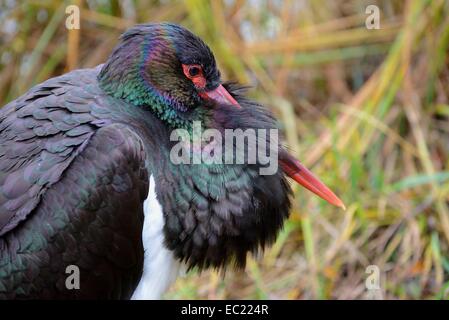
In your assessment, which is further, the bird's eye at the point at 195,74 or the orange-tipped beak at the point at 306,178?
the orange-tipped beak at the point at 306,178

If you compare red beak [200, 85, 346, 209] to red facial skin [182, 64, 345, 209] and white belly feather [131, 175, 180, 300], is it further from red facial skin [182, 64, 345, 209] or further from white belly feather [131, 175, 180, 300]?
white belly feather [131, 175, 180, 300]

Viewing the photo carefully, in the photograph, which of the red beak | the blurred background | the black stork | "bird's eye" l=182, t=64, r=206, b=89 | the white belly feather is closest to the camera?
the black stork

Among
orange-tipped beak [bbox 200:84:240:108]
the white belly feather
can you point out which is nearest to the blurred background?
the white belly feather

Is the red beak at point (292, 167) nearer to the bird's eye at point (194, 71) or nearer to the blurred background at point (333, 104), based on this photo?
the bird's eye at point (194, 71)

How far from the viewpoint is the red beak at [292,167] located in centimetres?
345

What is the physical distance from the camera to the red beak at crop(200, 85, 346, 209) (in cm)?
345

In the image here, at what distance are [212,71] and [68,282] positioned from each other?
40.5 inches

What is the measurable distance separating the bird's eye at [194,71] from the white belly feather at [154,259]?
487 mm

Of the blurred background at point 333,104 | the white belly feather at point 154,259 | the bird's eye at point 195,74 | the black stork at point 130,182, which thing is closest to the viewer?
the black stork at point 130,182

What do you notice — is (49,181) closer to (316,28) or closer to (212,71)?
(212,71)

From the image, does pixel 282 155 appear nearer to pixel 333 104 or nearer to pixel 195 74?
pixel 195 74

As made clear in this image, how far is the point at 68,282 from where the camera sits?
9.98 feet

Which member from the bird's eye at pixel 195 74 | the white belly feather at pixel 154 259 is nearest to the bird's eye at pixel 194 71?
the bird's eye at pixel 195 74

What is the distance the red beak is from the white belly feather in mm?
513
